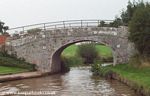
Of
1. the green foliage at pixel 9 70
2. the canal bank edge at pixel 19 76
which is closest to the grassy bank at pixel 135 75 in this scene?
the canal bank edge at pixel 19 76

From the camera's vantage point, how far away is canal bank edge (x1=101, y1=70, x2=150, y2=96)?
86.1ft

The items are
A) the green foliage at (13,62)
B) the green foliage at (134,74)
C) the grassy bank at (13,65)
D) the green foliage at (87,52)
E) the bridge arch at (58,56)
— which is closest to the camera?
the green foliage at (134,74)

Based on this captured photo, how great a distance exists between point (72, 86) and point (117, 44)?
13.1 metres

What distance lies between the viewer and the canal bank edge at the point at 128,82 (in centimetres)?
2626

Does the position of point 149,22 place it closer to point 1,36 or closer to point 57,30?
point 57,30

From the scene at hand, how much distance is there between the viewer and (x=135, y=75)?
110ft

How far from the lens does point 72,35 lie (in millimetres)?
46812

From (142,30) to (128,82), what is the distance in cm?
836

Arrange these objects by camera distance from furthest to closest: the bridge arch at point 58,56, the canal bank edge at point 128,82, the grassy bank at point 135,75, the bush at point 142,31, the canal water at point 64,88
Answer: the bridge arch at point 58,56 < the bush at point 142,31 < the canal water at point 64,88 < the grassy bank at point 135,75 < the canal bank edge at point 128,82

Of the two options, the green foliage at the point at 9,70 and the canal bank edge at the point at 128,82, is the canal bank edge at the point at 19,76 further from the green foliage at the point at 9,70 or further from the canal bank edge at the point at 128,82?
the canal bank edge at the point at 128,82

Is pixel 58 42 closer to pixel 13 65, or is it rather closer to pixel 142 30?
pixel 13 65

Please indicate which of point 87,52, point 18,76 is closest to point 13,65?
point 18,76

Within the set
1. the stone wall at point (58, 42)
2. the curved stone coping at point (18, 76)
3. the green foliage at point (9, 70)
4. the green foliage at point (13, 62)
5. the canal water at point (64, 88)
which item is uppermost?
the stone wall at point (58, 42)

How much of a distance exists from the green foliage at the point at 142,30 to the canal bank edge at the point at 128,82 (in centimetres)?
342
